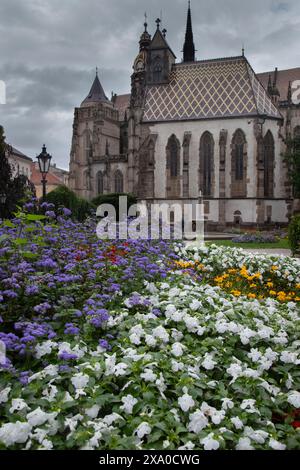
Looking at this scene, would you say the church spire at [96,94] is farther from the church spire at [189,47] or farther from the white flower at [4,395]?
the white flower at [4,395]

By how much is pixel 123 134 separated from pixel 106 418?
53811mm

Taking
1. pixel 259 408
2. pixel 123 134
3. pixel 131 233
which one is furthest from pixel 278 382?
pixel 123 134

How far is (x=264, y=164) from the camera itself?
39.5 m

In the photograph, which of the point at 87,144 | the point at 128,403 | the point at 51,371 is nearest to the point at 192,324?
the point at 128,403

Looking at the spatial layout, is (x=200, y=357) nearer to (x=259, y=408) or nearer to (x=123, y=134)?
(x=259, y=408)

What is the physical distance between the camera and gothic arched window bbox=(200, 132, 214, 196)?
39.9 m

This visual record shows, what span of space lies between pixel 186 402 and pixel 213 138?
38133mm

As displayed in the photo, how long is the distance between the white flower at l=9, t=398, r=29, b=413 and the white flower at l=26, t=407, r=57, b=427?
0.40ft

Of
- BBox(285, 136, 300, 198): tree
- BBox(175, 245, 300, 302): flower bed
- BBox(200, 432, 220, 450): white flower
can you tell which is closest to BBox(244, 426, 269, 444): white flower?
BBox(200, 432, 220, 450): white flower

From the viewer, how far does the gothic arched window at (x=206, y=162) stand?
39875 mm

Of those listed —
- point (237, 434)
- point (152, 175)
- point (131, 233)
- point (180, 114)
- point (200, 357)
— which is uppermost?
point (180, 114)

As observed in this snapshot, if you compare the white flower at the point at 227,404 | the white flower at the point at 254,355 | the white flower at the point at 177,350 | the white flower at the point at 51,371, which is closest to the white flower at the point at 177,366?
the white flower at the point at 177,350

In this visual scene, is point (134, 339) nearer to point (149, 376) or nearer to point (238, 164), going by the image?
point (149, 376)

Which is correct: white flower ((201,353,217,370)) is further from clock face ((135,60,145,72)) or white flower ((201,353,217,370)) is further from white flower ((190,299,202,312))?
clock face ((135,60,145,72))
